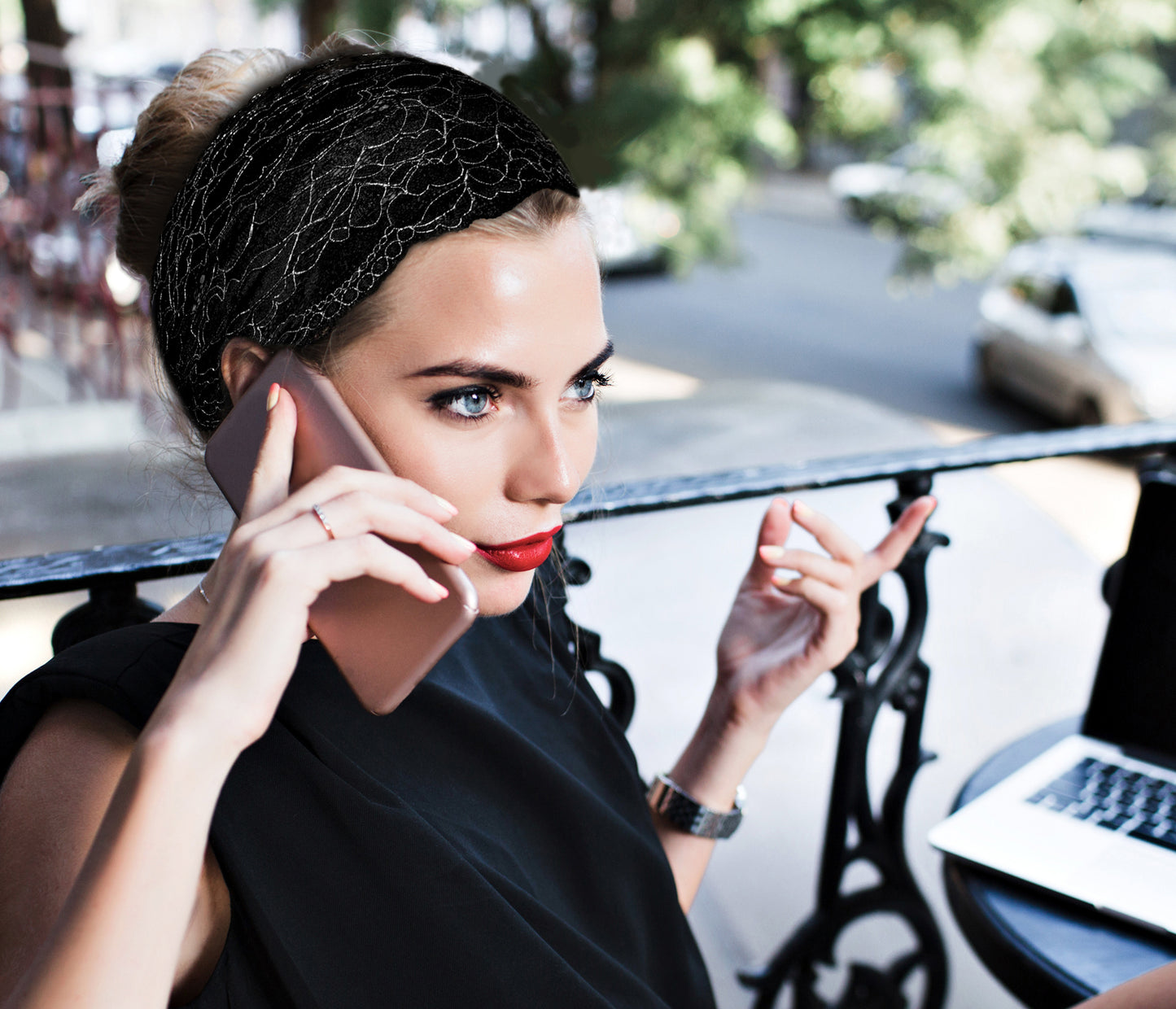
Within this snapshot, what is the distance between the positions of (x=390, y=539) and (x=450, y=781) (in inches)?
17.1

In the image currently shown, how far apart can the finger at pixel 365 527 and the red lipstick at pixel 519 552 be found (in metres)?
0.25

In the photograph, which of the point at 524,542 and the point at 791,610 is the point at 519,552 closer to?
the point at 524,542

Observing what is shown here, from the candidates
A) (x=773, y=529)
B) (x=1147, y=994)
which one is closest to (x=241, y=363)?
(x=773, y=529)

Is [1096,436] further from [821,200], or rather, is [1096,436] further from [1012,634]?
[821,200]

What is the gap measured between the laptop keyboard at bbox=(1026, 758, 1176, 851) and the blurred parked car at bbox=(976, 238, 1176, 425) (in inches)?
262

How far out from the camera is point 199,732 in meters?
0.76

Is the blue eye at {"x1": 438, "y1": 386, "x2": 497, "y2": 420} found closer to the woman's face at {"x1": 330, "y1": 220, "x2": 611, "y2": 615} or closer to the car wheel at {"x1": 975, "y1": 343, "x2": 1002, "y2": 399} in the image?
the woman's face at {"x1": 330, "y1": 220, "x2": 611, "y2": 615}

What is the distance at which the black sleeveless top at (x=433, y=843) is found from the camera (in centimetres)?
99

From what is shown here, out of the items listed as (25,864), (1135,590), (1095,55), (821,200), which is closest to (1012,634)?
(1095,55)

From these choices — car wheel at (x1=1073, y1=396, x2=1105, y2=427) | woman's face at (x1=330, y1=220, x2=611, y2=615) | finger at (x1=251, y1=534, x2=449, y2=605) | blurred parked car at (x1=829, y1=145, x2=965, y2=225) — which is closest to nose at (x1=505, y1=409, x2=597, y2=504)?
woman's face at (x1=330, y1=220, x2=611, y2=615)

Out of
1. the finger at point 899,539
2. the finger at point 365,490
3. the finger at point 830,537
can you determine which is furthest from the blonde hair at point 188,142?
the finger at point 899,539

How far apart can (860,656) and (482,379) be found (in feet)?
3.42

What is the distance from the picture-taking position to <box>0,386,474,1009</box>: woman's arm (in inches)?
28.5

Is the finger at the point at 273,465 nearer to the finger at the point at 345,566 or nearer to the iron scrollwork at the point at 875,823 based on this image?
the finger at the point at 345,566
